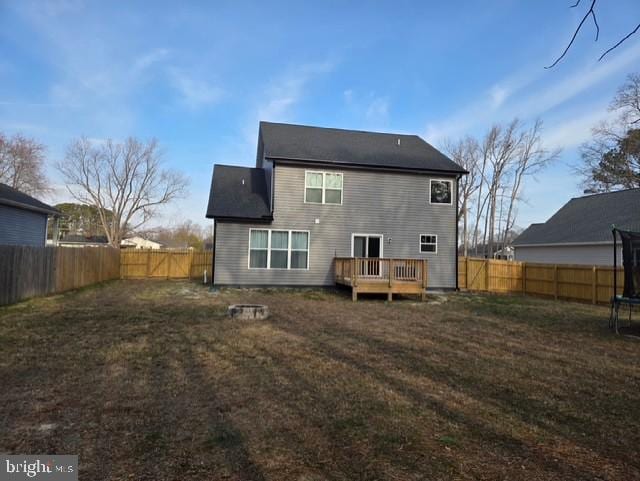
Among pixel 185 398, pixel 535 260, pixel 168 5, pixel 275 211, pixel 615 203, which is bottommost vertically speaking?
pixel 185 398

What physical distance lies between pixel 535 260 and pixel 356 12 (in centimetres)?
1947

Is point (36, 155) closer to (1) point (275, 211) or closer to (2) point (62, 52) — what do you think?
(2) point (62, 52)

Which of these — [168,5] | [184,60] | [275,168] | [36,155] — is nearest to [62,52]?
[184,60]

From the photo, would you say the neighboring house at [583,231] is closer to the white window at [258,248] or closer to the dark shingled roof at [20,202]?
the white window at [258,248]

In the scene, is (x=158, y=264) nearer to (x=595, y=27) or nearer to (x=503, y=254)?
(x=595, y=27)

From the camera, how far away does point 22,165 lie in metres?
31.6

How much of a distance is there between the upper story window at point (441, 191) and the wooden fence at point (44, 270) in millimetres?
13864

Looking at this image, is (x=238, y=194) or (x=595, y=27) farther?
(x=238, y=194)

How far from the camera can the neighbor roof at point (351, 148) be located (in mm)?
15156

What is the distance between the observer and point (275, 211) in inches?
582

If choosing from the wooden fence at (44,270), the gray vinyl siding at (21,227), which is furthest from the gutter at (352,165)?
the gray vinyl siding at (21,227)

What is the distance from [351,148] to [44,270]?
39.3ft

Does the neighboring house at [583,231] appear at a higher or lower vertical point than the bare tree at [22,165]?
lower

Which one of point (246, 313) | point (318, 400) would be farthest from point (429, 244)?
point (318, 400)
